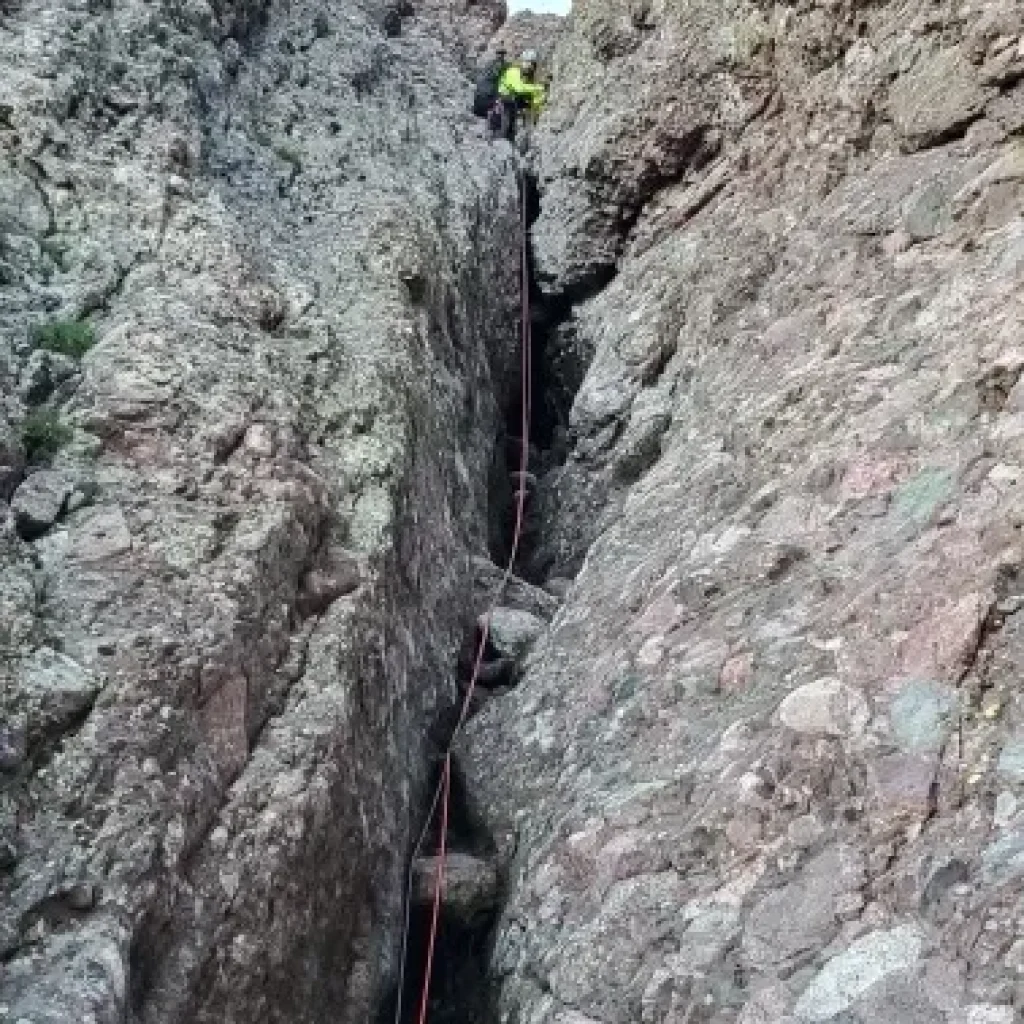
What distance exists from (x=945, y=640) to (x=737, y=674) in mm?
1212

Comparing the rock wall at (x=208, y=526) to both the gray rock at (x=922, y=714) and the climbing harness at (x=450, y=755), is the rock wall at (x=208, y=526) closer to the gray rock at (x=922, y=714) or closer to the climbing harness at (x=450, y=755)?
the climbing harness at (x=450, y=755)

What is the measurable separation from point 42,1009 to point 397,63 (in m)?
13.6

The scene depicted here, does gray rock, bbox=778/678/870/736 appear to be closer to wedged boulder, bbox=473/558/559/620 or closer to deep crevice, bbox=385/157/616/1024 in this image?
deep crevice, bbox=385/157/616/1024

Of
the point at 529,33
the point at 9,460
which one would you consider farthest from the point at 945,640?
the point at 529,33

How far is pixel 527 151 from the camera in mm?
16406

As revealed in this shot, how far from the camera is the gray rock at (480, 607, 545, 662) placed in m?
9.25

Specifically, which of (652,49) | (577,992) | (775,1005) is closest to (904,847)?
(775,1005)

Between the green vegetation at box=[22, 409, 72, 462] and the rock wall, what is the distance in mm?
20

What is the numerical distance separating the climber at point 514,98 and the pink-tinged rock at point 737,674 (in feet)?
37.1

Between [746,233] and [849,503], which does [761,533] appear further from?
[746,233]

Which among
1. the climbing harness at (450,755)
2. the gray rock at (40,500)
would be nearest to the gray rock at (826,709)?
the climbing harness at (450,755)

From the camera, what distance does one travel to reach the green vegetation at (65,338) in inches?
312

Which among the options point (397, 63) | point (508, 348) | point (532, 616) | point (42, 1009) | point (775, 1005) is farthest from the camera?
point (397, 63)

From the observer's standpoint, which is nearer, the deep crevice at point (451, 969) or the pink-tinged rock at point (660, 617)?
the deep crevice at point (451, 969)
